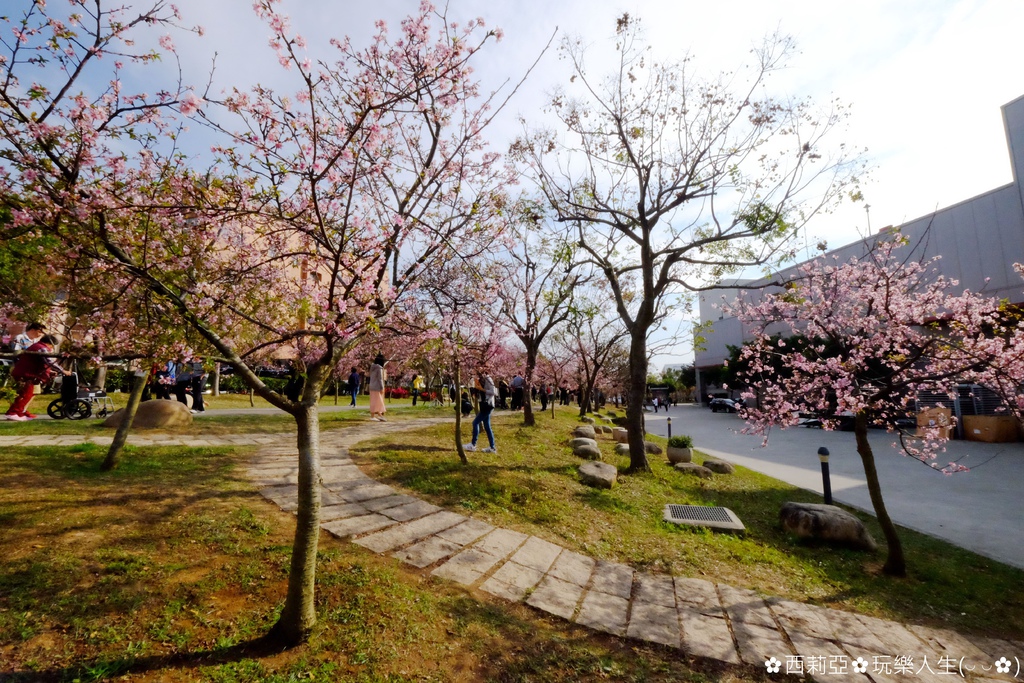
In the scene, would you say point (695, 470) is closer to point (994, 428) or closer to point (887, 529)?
point (887, 529)

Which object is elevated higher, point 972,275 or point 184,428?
point 972,275

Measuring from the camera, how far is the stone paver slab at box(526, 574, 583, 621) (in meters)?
3.68

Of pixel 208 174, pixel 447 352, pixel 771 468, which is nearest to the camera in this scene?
pixel 208 174

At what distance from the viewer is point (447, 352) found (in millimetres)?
6199

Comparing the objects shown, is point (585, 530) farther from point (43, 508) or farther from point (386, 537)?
point (43, 508)

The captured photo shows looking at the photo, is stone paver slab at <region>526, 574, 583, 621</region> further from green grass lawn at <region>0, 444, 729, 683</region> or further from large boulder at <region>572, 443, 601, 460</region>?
large boulder at <region>572, 443, 601, 460</region>

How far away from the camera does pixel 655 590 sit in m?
4.28

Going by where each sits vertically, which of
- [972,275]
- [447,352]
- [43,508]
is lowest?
[43,508]

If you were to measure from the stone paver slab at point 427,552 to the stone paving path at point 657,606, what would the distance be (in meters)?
0.01

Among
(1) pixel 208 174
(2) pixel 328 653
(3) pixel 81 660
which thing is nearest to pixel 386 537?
(2) pixel 328 653

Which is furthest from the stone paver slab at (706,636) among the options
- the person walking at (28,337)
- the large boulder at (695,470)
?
the person walking at (28,337)

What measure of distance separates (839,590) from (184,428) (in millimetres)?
11106

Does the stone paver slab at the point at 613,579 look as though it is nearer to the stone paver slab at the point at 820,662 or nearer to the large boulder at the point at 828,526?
the stone paver slab at the point at 820,662

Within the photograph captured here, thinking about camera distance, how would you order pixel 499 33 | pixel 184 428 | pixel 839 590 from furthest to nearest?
pixel 184 428, pixel 839 590, pixel 499 33
